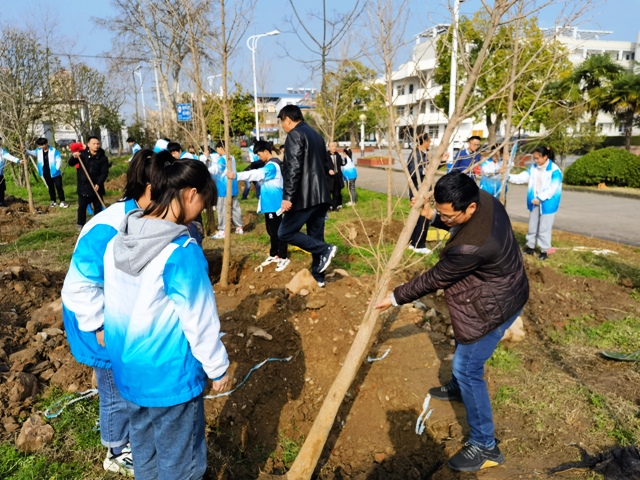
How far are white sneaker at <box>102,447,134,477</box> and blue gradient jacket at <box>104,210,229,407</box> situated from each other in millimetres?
972

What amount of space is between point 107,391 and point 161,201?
128 centimetres

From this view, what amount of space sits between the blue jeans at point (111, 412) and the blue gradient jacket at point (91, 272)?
0.25m

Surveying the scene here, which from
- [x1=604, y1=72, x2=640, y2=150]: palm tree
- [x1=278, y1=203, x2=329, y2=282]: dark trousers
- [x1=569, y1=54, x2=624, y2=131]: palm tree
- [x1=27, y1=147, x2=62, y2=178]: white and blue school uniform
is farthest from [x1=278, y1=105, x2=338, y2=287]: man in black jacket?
[x1=604, y1=72, x2=640, y2=150]: palm tree

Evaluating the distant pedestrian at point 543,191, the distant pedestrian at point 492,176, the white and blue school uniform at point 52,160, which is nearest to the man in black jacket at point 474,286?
the distant pedestrian at point 492,176

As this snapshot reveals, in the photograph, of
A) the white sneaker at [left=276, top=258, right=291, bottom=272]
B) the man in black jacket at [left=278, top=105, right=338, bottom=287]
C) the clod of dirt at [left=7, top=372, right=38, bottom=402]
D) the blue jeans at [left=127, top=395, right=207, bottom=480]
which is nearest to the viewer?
the blue jeans at [left=127, top=395, right=207, bottom=480]

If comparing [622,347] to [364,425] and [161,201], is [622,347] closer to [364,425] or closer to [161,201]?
[364,425]

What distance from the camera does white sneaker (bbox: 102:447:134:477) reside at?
8.46 ft

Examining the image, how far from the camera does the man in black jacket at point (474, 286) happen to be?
2.40 meters

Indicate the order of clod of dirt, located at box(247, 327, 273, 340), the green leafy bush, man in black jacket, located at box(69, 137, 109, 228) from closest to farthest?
1. clod of dirt, located at box(247, 327, 273, 340)
2. man in black jacket, located at box(69, 137, 109, 228)
3. the green leafy bush

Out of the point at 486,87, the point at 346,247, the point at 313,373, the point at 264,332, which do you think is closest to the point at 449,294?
the point at 313,373

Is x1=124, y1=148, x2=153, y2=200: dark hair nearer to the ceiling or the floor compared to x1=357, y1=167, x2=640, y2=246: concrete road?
nearer to the ceiling

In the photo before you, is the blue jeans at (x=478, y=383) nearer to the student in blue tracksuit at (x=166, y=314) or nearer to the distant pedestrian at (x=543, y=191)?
the student in blue tracksuit at (x=166, y=314)

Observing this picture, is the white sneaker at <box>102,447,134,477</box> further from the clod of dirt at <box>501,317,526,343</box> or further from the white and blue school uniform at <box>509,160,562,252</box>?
the white and blue school uniform at <box>509,160,562,252</box>

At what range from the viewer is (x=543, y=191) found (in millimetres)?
6520
